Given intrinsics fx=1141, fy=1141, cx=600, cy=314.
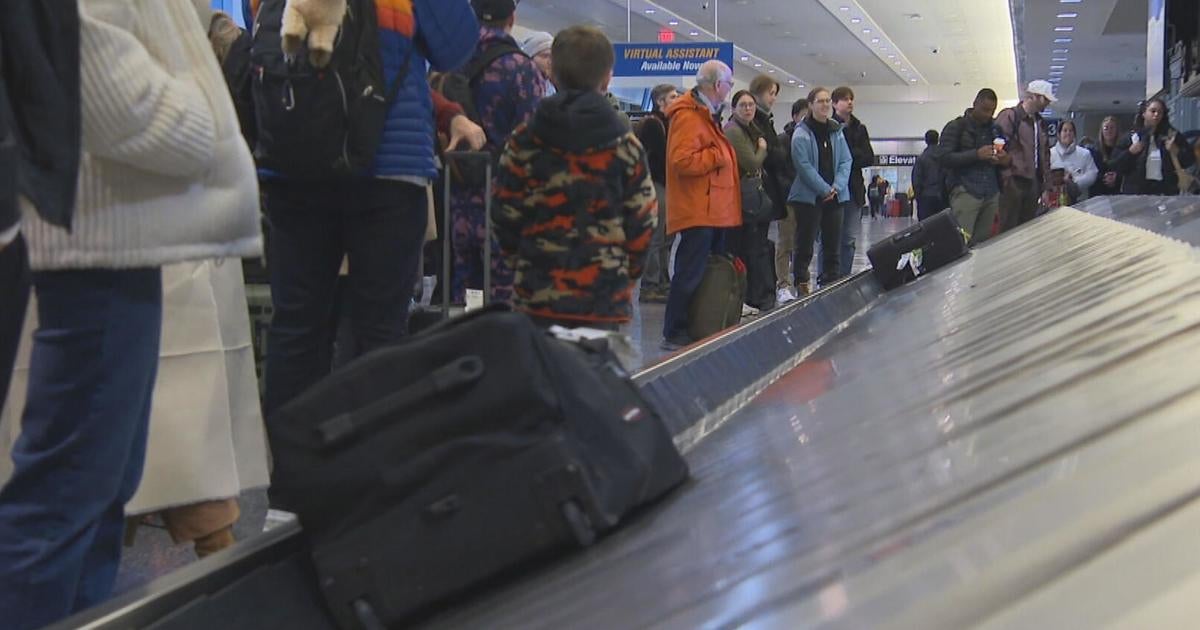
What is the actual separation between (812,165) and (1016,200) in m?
2.11

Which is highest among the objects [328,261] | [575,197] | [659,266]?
[575,197]

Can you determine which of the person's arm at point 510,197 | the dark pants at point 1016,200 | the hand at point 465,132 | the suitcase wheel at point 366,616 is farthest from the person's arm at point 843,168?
the suitcase wheel at point 366,616

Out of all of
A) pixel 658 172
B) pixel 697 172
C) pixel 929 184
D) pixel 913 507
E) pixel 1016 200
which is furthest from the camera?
pixel 929 184

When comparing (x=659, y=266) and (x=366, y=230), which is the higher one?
(x=366, y=230)

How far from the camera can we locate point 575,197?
288 cm

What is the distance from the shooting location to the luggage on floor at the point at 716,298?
4754mm

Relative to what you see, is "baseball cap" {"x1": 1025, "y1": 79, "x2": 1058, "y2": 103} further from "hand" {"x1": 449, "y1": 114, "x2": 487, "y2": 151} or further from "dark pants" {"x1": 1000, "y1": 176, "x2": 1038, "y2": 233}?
"hand" {"x1": 449, "y1": 114, "x2": 487, "y2": 151}

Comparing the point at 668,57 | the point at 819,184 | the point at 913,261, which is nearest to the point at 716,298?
the point at 913,261

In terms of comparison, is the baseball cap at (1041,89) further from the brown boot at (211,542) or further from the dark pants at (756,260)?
the brown boot at (211,542)

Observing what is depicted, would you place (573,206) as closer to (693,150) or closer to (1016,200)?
(693,150)

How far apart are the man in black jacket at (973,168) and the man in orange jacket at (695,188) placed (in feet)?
9.14

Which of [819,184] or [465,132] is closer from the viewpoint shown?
[465,132]

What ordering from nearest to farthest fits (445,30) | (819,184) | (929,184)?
(445,30)
(819,184)
(929,184)

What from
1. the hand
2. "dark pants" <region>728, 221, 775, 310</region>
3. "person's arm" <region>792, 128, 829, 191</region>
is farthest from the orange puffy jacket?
the hand
